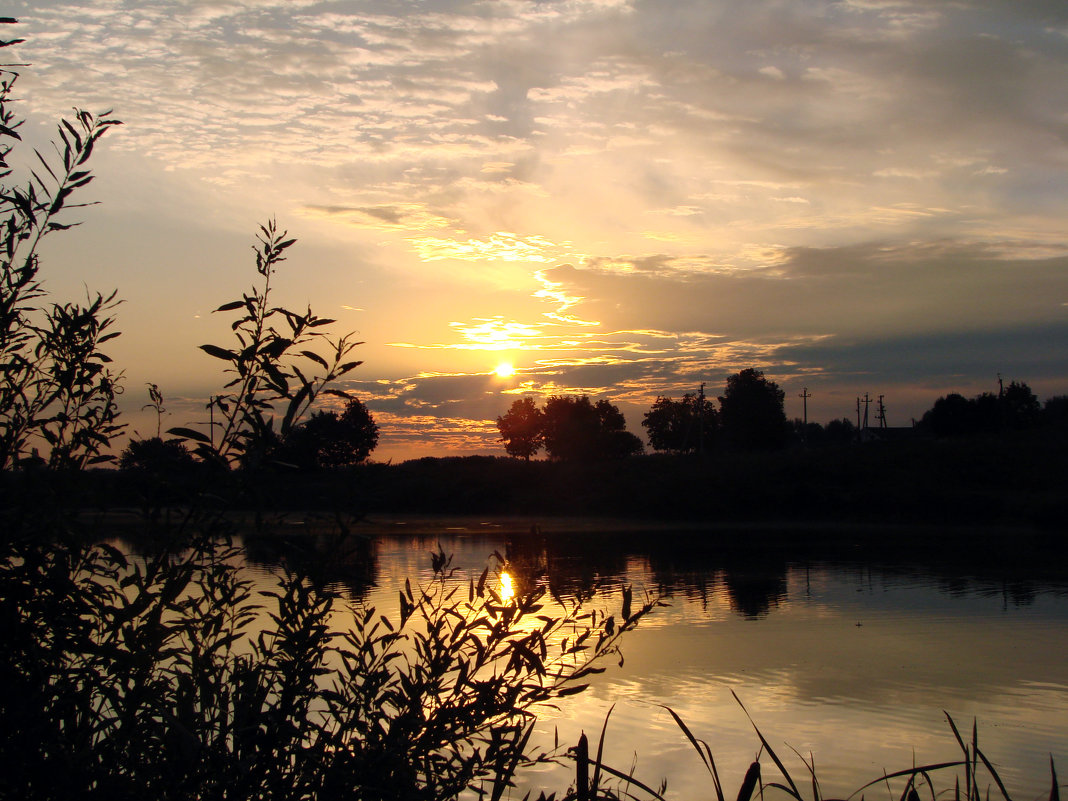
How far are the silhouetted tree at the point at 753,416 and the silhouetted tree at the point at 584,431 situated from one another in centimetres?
1235

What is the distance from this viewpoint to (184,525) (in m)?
2.72

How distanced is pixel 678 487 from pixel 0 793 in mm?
50033

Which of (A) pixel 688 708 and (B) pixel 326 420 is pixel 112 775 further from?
(A) pixel 688 708

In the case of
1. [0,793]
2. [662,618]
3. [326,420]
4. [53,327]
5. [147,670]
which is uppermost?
[53,327]

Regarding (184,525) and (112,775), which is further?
(184,525)

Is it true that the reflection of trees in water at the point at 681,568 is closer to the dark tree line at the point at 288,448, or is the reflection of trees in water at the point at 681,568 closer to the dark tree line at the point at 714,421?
the dark tree line at the point at 288,448

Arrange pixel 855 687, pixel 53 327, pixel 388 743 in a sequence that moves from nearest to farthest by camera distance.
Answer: pixel 388 743
pixel 53 327
pixel 855 687

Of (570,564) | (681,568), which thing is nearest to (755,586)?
(681,568)

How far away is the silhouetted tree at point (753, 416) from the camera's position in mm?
85188

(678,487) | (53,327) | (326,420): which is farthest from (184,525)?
(678,487)

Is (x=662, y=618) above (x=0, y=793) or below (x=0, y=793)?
below

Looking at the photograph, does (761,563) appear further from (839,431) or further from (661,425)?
(839,431)

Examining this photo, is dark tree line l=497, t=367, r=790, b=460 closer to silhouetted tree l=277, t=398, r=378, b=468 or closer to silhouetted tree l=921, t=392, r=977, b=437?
silhouetted tree l=921, t=392, r=977, b=437

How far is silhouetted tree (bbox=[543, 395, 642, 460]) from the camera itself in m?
89.2
